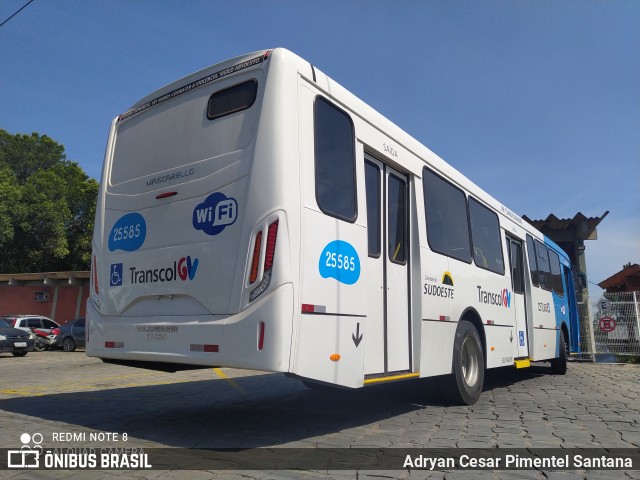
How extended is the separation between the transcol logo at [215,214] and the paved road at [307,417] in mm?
1999

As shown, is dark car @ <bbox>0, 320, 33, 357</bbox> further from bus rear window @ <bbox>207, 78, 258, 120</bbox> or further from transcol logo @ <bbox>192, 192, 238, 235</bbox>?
bus rear window @ <bbox>207, 78, 258, 120</bbox>

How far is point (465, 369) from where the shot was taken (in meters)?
7.39

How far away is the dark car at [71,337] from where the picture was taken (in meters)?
23.8

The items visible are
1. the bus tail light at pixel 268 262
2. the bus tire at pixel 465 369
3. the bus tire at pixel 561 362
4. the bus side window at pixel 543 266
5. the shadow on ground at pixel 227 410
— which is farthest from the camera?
the bus tire at pixel 561 362

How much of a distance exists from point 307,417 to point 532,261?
685 cm

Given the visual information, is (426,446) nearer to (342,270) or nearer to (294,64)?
(342,270)

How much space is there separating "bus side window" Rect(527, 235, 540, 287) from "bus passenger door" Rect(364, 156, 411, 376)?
5.67m

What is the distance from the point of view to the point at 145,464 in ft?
13.4

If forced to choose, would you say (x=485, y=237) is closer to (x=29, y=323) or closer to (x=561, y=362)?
(x=561, y=362)

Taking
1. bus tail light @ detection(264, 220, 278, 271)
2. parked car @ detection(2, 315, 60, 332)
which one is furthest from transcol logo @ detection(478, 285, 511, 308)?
parked car @ detection(2, 315, 60, 332)

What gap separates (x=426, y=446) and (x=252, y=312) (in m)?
2.12

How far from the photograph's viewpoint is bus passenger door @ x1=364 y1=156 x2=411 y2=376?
5371mm

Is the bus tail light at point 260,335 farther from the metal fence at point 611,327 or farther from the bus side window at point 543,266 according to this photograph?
the metal fence at point 611,327

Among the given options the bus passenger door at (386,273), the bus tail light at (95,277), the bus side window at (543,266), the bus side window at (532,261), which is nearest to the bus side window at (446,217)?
the bus passenger door at (386,273)
